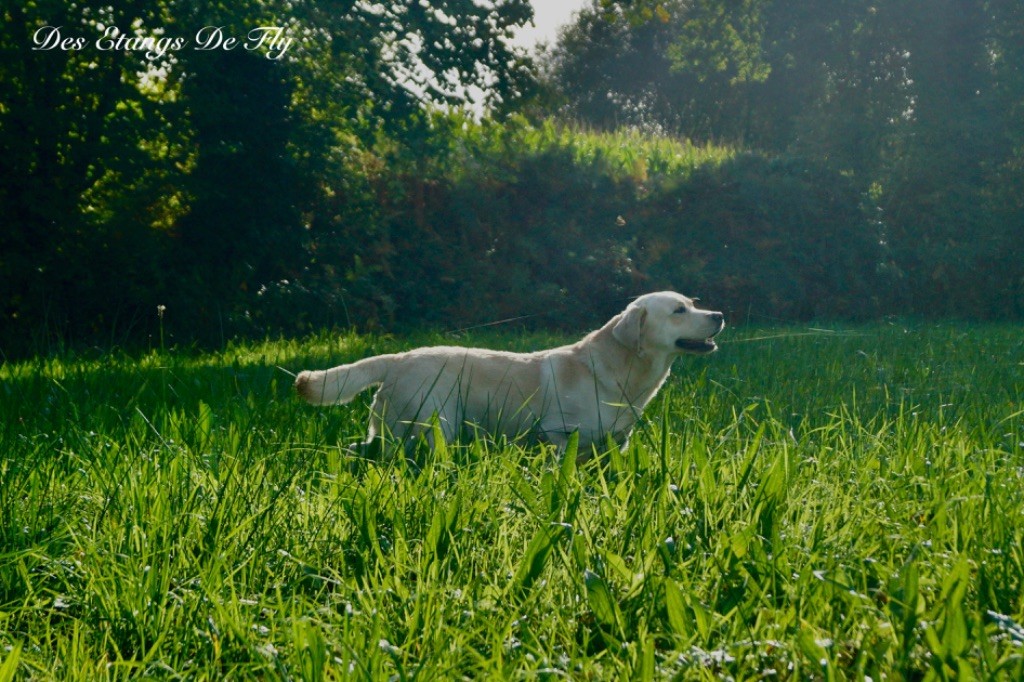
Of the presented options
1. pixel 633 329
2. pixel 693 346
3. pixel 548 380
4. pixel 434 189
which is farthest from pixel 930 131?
pixel 548 380

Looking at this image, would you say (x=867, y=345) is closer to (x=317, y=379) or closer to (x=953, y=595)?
(x=317, y=379)

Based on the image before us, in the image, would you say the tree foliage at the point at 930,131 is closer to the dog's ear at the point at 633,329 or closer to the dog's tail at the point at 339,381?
the dog's ear at the point at 633,329

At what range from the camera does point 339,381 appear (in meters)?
4.82

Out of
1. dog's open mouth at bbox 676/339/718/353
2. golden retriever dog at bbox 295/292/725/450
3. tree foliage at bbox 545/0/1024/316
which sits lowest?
golden retriever dog at bbox 295/292/725/450

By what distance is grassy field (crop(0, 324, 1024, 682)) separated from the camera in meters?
2.31

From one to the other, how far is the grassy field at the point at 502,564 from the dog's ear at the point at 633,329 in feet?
4.76

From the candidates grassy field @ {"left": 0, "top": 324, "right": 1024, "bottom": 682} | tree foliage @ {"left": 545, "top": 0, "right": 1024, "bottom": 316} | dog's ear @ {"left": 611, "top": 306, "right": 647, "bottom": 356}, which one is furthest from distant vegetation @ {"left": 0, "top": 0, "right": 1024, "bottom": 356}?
grassy field @ {"left": 0, "top": 324, "right": 1024, "bottom": 682}

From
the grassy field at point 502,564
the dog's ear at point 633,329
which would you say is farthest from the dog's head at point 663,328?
the grassy field at point 502,564

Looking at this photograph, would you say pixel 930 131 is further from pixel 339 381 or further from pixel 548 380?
pixel 339 381

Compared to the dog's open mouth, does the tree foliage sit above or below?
above

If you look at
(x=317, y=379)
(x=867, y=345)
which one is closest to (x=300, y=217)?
(x=867, y=345)

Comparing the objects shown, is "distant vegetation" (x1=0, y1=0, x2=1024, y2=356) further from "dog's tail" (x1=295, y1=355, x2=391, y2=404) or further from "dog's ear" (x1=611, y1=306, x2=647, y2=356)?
"dog's ear" (x1=611, y1=306, x2=647, y2=356)

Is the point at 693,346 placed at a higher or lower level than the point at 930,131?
lower

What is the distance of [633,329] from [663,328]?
17cm
